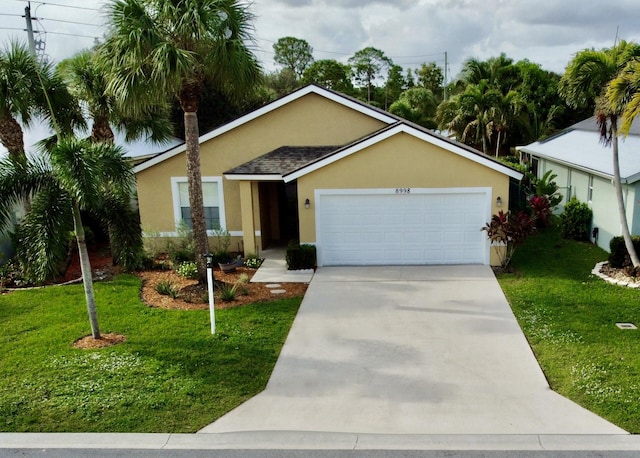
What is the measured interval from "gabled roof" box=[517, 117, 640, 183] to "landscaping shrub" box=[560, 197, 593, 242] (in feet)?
4.22

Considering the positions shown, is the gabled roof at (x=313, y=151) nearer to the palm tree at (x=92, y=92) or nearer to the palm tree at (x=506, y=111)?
the palm tree at (x=92, y=92)

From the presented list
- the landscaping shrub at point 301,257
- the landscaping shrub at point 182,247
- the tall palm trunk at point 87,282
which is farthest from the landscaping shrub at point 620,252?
the tall palm trunk at point 87,282

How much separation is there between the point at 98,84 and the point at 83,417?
32.9 ft

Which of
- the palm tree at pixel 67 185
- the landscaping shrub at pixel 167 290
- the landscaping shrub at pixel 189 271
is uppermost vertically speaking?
the palm tree at pixel 67 185

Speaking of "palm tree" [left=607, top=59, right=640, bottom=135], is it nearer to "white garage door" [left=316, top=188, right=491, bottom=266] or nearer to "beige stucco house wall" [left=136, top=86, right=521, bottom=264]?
"beige stucco house wall" [left=136, top=86, right=521, bottom=264]

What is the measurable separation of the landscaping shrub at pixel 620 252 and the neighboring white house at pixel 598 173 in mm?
860

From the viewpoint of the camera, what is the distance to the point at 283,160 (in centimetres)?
1653

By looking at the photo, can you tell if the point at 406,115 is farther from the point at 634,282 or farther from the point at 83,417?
the point at 83,417

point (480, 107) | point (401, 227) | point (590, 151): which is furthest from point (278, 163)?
point (480, 107)

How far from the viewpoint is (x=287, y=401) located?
8.21 meters

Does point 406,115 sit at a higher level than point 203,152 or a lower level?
higher

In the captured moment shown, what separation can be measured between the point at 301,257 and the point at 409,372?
6549mm

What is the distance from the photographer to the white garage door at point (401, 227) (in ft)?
49.8

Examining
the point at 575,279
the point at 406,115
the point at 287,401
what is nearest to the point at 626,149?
the point at 575,279
